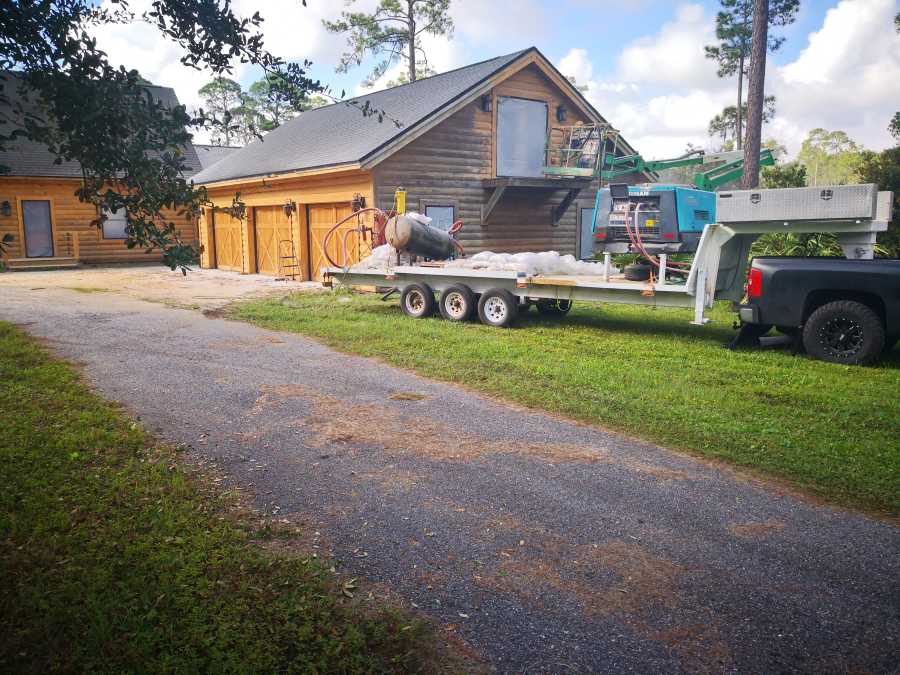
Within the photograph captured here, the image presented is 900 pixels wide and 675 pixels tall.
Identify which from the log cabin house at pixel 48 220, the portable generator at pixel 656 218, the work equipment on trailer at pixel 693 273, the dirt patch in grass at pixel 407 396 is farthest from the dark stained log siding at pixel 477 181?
the log cabin house at pixel 48 220

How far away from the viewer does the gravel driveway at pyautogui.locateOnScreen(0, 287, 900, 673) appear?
3215mm

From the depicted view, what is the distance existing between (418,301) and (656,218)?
450 cm

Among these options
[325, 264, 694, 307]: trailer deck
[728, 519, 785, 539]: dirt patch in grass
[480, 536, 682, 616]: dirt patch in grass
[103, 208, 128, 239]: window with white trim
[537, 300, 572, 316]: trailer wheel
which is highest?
[103, 208, 128, 239]: window with white trim

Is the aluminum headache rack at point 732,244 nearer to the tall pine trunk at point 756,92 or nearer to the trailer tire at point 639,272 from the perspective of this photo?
the trailer tire at point 639,272

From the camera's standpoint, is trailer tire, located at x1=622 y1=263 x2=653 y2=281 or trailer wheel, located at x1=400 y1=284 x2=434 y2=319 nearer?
trailer tire, located at x1=622 y1=263 x2=653 y2=281

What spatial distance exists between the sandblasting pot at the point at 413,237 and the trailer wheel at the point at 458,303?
4.22 feet

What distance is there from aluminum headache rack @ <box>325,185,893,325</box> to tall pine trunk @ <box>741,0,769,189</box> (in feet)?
29.4

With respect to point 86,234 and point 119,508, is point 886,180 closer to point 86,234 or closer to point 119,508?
point 119,508

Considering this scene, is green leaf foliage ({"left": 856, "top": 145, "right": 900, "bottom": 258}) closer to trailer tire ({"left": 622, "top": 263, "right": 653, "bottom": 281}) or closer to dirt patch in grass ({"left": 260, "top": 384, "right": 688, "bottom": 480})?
trailer tire ({"left": 622, "top": 263, "right": 653, "bottom": 281})

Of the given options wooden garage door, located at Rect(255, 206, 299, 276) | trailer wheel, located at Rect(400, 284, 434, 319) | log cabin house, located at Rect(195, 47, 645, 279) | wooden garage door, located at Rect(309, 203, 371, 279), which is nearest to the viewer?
trailer wheel, located at Rect(400, 284, 434, 319)

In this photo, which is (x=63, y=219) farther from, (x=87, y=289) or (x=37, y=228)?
(x=87, y=289)

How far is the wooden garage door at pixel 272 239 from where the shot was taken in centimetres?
2114

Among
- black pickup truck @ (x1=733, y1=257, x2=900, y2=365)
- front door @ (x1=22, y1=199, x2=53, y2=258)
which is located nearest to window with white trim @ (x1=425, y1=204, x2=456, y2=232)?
black pickup truck @ (x1=733, y1=257, x2=900, y2=365)

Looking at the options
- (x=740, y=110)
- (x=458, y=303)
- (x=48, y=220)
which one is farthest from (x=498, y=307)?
(x=740, y=110)
